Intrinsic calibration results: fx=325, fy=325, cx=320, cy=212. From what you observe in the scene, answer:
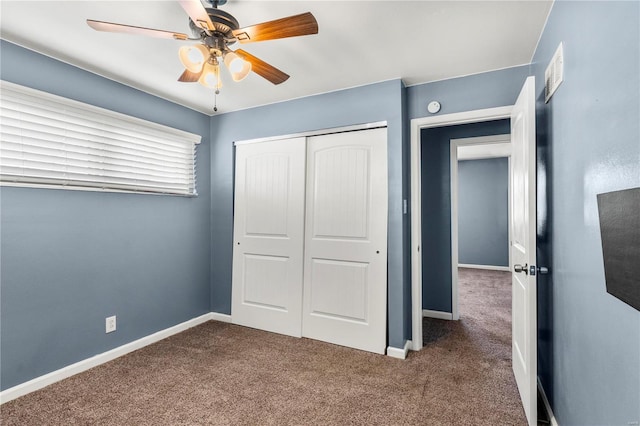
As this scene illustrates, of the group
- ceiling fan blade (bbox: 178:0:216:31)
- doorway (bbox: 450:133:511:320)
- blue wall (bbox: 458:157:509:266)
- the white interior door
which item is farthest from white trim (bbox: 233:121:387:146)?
blue wall (bbox: 458:157:509:266)

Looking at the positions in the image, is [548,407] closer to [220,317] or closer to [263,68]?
[263,68]

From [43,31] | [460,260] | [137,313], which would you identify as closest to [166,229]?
[137,313]

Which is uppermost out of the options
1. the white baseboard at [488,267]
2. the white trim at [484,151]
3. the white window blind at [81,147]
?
the white trim at [484,151]

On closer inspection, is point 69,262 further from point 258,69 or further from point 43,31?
point 258,69

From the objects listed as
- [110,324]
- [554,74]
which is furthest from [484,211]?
[110,324]

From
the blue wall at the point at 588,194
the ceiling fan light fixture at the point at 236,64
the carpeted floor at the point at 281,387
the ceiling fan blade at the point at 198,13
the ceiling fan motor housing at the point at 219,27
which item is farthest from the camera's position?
the carpeted floor at the point at 281,387

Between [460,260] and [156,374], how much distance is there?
651cm

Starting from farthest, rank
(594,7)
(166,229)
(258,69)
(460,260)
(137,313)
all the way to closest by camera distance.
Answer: (460,260) < (166,229) < (137,313) < (258,69) < (594,7)

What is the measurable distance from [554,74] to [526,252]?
988 mm

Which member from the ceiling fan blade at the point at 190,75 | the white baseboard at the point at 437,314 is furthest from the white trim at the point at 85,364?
the white baseboard at the point at 437,314

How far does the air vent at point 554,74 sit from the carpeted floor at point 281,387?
1.91 m

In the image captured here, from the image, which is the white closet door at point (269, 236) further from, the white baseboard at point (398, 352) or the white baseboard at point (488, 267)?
the white baseboard at point (488, 267)

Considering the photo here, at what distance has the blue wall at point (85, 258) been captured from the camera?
219 cm

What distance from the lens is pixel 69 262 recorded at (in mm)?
2469
